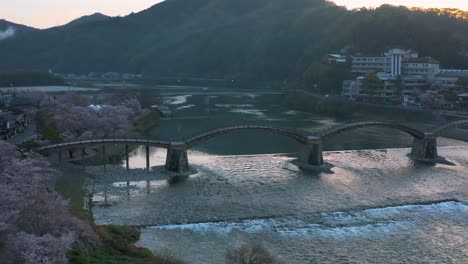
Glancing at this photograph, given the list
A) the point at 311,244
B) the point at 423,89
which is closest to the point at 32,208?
the point at 311,244

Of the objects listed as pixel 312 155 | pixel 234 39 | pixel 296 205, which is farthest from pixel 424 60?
pixel 234 39

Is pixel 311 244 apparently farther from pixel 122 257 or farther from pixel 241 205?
pixel 122 257

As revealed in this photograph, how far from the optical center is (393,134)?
42688 mm

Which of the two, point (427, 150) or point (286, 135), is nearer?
point (286, 135)

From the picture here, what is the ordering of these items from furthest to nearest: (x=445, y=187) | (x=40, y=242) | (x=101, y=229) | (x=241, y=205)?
1. (x=445, y=187)
2. (x=241, y=205)
3. (x=101, y=229)
4. (x=40, y=242)

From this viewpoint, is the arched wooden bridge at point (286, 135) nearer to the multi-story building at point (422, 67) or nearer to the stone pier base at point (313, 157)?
the stone pier base at point (313, 157)

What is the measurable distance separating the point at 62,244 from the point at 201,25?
15820cm

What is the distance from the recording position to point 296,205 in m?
22.2

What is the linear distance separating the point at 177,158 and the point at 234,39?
329 feet

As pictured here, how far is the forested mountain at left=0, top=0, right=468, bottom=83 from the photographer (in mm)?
74812

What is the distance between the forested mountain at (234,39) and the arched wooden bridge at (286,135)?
4064 centimetres

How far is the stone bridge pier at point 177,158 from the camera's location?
27.1 meters

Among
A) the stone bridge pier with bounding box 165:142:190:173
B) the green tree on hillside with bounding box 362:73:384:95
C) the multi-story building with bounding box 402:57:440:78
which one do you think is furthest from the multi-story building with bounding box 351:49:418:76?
the stone bridge pier with bounding box 165:142:190:173

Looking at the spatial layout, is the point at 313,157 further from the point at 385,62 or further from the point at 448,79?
the point at 385,62
